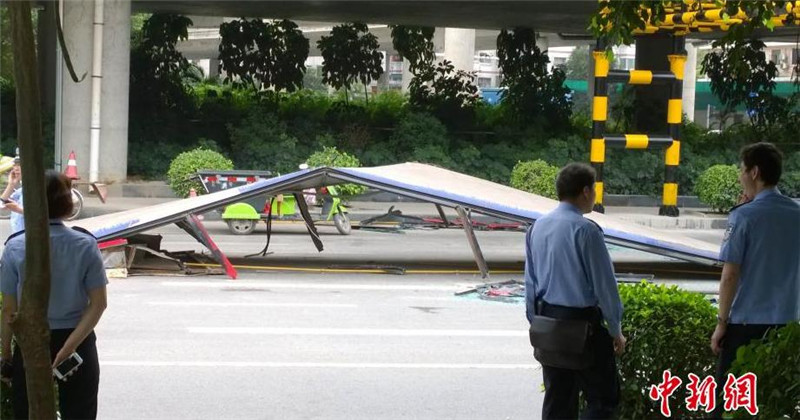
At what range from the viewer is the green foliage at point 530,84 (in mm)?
30656

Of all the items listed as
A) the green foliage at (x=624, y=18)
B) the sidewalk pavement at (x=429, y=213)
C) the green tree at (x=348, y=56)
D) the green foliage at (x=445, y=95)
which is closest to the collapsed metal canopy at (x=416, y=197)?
the green foliage at (x=624, y=18)

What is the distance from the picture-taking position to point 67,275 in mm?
5078

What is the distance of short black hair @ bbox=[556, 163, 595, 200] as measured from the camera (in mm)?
5586

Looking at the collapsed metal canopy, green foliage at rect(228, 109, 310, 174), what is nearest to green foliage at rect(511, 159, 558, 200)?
green foliage at rect(228, 109, 310, 174)

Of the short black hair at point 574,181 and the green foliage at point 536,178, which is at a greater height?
the short black hair at point 574,181

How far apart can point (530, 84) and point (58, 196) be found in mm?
26605

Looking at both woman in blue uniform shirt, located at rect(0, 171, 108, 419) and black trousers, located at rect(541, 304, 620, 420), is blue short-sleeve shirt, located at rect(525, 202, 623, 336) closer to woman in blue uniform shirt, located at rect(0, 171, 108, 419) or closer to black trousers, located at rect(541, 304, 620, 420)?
black trousers, located at rect(541, 304, 620, 420)

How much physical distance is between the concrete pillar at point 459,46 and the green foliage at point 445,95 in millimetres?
19630

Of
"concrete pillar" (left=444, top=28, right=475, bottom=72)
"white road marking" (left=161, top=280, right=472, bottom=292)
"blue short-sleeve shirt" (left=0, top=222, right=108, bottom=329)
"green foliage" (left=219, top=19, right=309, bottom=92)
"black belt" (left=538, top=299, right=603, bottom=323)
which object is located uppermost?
"concrete pillar" (left=444, top=28, right=475, bottom=72)

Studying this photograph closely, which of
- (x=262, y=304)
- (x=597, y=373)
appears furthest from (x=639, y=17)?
(x=262, y=304)

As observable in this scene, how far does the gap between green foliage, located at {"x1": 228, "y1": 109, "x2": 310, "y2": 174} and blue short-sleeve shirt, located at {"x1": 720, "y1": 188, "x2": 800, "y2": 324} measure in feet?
65.9

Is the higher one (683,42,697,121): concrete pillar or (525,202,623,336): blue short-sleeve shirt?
(683,42,697,121): concrete pillar

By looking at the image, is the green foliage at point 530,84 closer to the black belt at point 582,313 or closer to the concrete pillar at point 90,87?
the concrete pillar at point 90,87

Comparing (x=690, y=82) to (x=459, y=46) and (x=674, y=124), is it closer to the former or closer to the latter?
(x=459, y=46)
